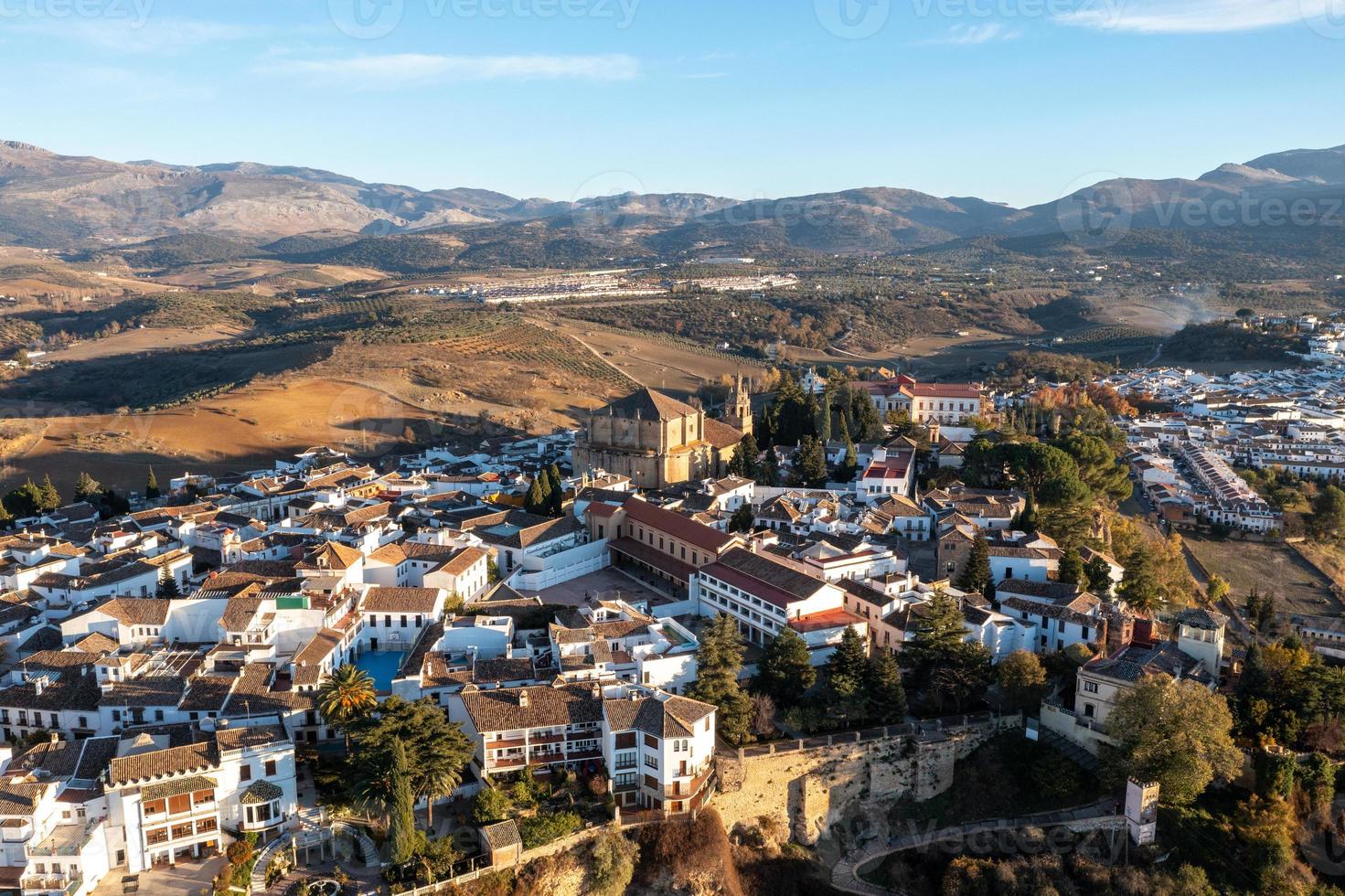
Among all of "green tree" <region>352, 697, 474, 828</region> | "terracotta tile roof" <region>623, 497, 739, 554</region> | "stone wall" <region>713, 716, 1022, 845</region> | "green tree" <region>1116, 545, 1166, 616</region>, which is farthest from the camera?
"terracotta tile roof" <region>623, 497, 739, 554</region>

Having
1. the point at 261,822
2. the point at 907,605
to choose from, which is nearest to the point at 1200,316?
the point at 907,605

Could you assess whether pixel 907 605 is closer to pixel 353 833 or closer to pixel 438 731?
pixel 438 731

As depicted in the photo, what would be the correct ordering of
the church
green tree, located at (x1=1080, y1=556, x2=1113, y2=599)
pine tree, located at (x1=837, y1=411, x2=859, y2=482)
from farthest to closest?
1. the church
2. pine tree, located at (x1=837, y1=411, x2=859, y2=482)
3. green tree, located at (x1=1080, y1=556, x2=1113, y2=599)

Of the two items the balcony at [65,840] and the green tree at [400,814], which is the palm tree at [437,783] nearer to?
the green tree at [400,814]

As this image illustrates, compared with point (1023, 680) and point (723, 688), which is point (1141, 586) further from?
point (723, 688)

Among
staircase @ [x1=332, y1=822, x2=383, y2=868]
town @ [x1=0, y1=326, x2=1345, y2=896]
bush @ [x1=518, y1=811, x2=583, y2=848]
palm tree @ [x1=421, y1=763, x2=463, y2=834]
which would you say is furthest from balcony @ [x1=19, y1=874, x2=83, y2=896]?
bush @ [x1=518, y1=811, x2=583, y2=848]

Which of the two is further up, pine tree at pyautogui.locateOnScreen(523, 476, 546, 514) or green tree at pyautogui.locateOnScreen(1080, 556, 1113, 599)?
pine tree at pyautogui.locateOnScreen(523, 476, 546, 514)

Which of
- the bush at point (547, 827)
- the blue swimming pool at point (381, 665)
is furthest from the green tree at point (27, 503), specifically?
the bush at point (547, 827)

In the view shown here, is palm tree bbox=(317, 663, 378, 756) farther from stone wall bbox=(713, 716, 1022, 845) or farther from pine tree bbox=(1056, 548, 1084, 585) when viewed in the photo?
pine tree bbox=(1056, 548, 1084, 585)
